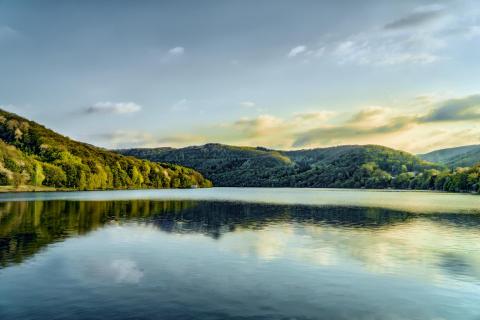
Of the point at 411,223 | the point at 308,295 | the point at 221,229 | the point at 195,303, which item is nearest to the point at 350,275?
the point at 308,295

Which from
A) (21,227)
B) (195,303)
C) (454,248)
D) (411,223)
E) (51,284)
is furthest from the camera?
(411,223)

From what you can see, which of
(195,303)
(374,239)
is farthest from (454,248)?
(195,303)

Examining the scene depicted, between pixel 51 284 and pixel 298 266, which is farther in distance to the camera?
pixel 298 266

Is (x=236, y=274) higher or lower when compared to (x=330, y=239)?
lower

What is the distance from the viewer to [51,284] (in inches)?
1209

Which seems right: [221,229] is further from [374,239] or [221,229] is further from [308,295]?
[308,295]

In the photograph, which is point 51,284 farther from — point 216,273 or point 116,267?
point 216,273

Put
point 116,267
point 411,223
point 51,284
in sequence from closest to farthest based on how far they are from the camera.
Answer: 1. point 51,284
2. point 116,267
3. point 411,223

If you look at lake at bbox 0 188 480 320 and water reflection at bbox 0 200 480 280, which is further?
water reflection at bbox 0 200 480 280

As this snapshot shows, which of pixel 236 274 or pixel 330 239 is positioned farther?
pixel 330 239

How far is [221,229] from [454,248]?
1346 inches

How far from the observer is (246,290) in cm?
2972

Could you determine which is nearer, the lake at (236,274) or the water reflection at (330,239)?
the lake at (236,274)

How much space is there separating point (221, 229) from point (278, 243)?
17.1 metres
